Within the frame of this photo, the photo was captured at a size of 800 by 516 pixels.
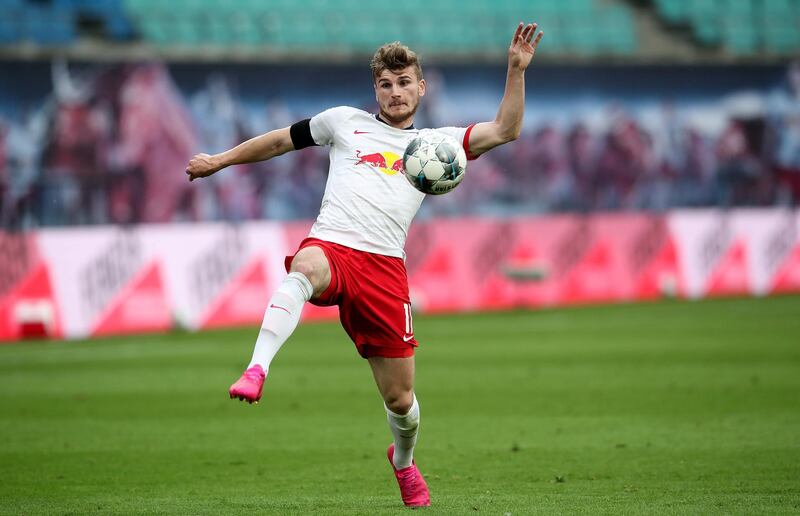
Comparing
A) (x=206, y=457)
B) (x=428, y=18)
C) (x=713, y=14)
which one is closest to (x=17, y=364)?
(x=206, y=457)

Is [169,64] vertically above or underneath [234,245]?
above

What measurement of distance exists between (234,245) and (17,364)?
225 inches

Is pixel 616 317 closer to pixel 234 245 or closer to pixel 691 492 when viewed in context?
pixel 234 245

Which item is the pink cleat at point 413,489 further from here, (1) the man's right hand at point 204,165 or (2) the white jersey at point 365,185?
(1) the man's right hand at point 204,165

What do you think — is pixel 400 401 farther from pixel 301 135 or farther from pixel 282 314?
pixel 301 135

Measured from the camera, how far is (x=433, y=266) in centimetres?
2345

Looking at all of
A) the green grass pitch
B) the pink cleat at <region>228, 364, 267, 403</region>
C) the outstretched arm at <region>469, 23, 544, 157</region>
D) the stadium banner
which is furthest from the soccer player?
the stadium banner

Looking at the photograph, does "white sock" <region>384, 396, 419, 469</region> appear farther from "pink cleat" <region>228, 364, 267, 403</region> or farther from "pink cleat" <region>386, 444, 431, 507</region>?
"pink cleat" <region>228, 364, 267, 403</region>

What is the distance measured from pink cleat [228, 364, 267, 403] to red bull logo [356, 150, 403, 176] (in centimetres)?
139

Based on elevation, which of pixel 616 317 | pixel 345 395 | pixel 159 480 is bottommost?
pixel 616 317

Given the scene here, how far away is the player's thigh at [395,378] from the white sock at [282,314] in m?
0.65

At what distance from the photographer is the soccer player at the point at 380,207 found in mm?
6688

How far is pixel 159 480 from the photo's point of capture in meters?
7.94

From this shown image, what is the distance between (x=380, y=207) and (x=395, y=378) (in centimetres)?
89
